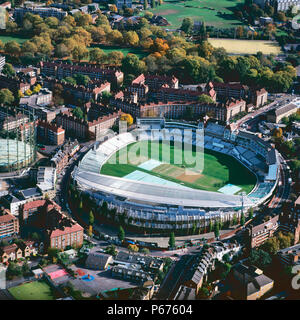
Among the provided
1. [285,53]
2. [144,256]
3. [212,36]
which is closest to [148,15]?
[212,36]

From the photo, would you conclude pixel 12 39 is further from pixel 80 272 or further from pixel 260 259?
pixel 260 259

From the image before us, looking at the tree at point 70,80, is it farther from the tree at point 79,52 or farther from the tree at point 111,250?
the tree at point 111,250

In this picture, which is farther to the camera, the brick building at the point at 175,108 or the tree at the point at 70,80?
the tree at the point at 70,80

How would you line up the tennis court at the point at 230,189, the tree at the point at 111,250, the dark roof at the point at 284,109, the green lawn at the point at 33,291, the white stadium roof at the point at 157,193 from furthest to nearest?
the dark roof at the point at 284,109 → the tennis court at the point at 230,189 → the white stadium roof at the point at 157,193 → the tree at the point at 111,250 → the green lawn at the point at 33,291

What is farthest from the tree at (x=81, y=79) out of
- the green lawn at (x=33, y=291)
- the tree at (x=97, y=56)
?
the green lawn at (x=33, y=291)

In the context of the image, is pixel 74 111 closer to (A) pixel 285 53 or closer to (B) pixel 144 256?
(B) pixel 144 256

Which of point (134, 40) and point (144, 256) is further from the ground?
point (134, 40)
